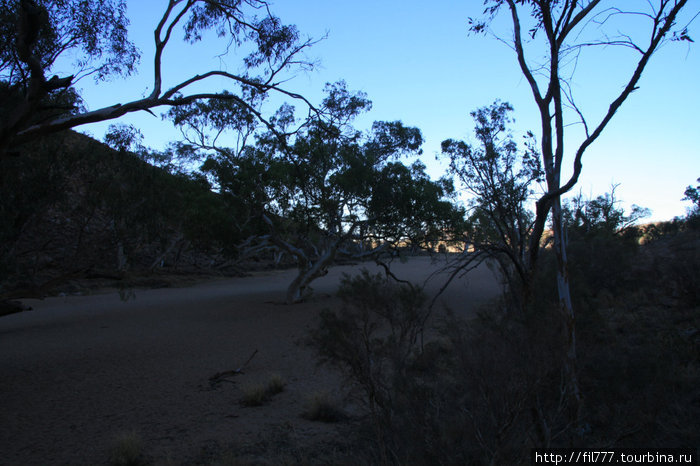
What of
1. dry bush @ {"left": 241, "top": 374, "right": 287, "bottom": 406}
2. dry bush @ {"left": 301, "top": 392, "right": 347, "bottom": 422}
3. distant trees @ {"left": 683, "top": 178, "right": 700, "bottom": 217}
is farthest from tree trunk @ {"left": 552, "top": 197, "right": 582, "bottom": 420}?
distant trees @ {"left": 683, "top": 178, "right": 700, "bottom": 217}

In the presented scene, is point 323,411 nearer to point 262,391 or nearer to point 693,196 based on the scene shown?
point 262,391

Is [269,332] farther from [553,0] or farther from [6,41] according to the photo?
[553,0]

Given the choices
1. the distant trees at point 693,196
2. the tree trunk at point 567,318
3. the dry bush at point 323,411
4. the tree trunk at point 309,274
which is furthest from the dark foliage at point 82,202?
the distant trees at point 693,196

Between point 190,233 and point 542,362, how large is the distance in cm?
1754

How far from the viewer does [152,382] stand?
8992mm

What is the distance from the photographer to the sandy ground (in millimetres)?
5945

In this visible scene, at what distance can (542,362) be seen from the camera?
→ 160 inches

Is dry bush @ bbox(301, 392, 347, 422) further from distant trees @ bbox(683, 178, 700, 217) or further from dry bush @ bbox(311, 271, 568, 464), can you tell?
distant trees @ bbox(683, 178, 700, 217)

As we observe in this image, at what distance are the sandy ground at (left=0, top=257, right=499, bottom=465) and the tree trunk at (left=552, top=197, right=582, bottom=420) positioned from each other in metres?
3.22

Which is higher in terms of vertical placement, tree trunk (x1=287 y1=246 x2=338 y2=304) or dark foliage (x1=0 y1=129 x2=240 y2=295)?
dark foliage (x1=0 y1=129 x2=240 y2=295)

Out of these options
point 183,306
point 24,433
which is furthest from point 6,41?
point 183,306

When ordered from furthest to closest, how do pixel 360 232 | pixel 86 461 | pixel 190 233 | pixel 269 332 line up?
1. pixel 190 233
2. pixel 360 232
3. pixel 269 332
4. pixel 86 461

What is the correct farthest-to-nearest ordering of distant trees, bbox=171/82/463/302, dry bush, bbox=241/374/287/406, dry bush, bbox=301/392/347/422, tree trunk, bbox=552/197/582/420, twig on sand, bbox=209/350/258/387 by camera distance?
distant trees, bbox=171/82/463/302 < twig on sand, bbox=209/350/258/387 < dry bush, bbox=241/374/287/406 < dry bush, bbox=301/392/347/422 < tree trunk, bbox=552/197/582/420

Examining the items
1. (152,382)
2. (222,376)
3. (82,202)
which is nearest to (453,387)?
(222,376)
